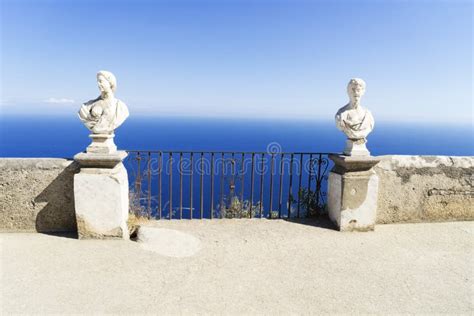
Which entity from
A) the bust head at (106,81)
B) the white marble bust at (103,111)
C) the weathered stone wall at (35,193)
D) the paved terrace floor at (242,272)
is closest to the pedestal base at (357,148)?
the paved terrace floor at (242,272)

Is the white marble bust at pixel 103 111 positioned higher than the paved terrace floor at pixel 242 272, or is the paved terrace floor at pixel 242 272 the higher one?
the white marble bust at pixel 103 111

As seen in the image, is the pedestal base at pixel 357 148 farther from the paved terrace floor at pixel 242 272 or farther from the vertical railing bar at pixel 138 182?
the vertical railing bar at pixel 138 182

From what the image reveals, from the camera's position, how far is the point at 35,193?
4.18 meters

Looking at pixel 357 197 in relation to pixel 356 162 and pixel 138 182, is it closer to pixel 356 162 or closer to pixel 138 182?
pixel 356 162

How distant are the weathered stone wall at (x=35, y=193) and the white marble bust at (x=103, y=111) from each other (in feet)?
2.24

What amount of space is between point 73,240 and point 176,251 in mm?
1379

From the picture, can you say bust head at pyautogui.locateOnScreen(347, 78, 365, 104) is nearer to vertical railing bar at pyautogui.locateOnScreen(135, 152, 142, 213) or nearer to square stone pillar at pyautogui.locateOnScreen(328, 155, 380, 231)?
square stone pillar at pyautogui.locateOnScreen(328, 155, 380, 231)

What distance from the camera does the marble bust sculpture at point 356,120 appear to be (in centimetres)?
436

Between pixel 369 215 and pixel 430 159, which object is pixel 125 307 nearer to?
pixel 369 215

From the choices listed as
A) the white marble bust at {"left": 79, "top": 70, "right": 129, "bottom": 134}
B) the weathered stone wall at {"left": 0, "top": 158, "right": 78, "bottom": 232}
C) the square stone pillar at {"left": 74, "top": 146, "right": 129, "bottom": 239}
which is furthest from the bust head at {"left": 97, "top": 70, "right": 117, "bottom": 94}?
the weathered stone wall at {"left": 0, "top": 158, "right": 78, "bottom": 232}

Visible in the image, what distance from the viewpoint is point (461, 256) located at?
3736 millimetres

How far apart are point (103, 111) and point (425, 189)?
480 centimetres

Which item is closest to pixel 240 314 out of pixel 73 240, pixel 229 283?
pixel 229 283

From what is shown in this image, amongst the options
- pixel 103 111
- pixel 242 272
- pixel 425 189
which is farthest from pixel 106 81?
pixel 425 189
